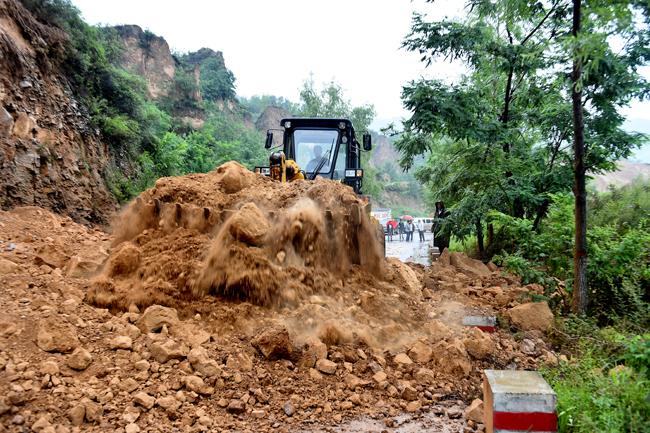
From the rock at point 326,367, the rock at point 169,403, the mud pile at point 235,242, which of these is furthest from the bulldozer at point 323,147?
the rock at point 169,403

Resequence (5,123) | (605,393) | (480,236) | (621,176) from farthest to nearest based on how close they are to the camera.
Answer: (621,176)
(480,236)
(5,123)
(605,393)

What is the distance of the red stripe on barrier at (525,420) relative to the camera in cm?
257

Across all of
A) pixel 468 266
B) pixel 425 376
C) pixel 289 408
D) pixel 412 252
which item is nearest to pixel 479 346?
pixel 425 376

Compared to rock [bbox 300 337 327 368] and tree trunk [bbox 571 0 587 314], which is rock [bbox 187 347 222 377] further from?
tree trunk [bbox 571 0 587 314]

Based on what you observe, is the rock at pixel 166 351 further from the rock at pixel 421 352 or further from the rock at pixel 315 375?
the rock at pixel 421 352

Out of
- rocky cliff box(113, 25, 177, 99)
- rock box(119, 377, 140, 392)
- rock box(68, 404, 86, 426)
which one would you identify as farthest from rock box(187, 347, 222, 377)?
rocky cliff box(113, 25, 177, 99)

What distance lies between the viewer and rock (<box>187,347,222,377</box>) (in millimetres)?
3334

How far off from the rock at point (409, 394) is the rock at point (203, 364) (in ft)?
4.31

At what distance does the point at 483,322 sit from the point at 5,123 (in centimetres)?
776

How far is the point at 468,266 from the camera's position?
25.1 feet

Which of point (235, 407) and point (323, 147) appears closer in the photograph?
point (235, 407)

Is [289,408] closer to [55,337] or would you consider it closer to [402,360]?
[402,360]

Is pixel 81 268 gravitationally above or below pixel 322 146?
below

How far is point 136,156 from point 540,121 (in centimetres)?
972
